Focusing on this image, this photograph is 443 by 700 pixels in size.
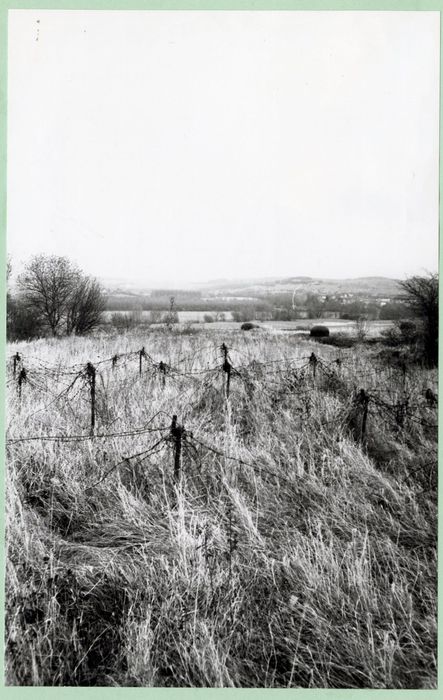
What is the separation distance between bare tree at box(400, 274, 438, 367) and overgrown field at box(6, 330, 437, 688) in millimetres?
1965

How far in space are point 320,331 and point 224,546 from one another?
8.23 metres

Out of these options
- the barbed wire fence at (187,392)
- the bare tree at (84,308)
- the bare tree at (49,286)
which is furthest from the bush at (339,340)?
the bare tree at (49,286)

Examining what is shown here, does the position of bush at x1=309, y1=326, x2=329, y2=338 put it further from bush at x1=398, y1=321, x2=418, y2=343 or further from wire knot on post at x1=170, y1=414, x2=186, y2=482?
wire knot on post at x1=170, y1=414, x2=186, y2=482

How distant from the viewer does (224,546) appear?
3000 mm

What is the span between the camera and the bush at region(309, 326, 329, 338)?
10625 mm

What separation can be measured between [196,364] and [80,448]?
13.5ft

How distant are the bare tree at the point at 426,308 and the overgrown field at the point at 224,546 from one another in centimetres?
197

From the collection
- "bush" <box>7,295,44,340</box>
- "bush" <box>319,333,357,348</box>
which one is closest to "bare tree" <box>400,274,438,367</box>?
"bush" <box>319,333,357,348</box>

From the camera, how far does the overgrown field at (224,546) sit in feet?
8.25

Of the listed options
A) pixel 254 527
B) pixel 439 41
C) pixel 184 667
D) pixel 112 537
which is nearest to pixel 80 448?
pixel 112 537

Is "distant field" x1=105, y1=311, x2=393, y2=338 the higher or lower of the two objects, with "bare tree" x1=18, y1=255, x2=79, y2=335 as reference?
lower

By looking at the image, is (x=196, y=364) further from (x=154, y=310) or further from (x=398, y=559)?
(x=398, y=559)

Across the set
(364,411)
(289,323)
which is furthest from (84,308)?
(364,411)

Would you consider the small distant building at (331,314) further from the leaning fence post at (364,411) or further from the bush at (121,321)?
the leaning fence post at (364,411)
